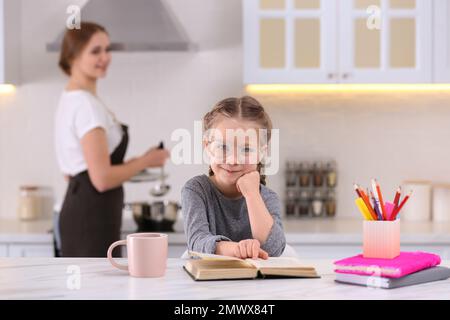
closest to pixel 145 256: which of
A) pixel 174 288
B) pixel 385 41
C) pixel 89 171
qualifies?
pixel 174 288

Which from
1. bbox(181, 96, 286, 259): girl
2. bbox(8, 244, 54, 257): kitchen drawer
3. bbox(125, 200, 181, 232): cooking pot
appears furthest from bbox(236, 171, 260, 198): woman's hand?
bbox(8, 244, 54, 257): kitchen drawer

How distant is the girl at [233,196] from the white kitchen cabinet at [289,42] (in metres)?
1.32

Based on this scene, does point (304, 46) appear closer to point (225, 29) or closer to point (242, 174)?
point (225, 29)

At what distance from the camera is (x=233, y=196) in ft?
6.41

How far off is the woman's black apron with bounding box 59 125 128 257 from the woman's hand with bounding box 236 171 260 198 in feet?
4.37

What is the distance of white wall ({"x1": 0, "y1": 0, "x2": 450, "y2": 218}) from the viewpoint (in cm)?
360

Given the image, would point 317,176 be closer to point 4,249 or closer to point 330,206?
point 330,206

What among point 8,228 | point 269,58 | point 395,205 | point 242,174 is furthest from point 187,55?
point 395,205

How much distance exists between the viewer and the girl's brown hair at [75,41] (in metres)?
3.20

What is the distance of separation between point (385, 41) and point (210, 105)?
0.91 meters

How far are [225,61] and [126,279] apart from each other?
2.31m

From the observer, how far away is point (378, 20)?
3.32 meters

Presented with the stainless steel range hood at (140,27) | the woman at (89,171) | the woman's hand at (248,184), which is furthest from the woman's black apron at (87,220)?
the woman's hand at (248,184)
